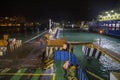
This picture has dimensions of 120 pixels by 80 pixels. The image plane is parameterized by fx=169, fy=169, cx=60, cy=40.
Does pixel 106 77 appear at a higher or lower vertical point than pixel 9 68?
lower

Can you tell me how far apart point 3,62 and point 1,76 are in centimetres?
450

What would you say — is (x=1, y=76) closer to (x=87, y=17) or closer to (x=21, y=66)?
(x=21, y=66)

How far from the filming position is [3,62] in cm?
1878

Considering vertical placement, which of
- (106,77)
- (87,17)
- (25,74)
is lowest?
(106,77)

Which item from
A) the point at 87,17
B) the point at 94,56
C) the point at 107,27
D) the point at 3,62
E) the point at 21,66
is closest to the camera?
the point at 21,66

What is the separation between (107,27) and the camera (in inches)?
2537

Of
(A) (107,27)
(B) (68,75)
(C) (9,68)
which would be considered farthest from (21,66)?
(A) (107,27)

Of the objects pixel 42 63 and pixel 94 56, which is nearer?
pixel 42 63

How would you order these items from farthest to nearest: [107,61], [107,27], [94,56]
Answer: [107,27] → [94,56] → [107,61]

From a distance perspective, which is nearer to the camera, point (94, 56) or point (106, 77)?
point (106, 77)

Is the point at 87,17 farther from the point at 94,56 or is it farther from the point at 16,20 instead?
the point at 94,56

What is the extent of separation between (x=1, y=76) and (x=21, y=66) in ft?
9.91

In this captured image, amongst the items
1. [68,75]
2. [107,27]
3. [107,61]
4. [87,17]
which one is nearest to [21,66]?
[68,75]

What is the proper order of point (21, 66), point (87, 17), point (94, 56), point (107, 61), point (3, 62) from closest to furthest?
point (21, 66) < point (3, 62) < point (107, 61) < point (94, 56) < point (87, 17)
